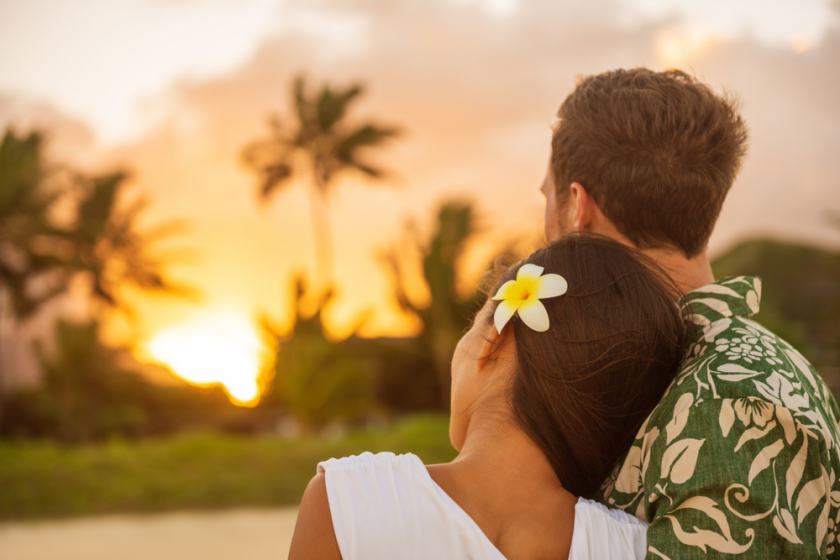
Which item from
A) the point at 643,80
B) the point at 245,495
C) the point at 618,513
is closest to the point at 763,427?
the point at 618,513

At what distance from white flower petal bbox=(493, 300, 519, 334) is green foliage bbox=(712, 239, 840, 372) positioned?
14.1 metres

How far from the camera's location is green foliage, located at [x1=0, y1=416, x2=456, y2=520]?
1096 cm

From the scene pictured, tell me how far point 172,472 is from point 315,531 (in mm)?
11657

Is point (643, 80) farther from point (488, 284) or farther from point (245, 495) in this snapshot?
point (245, 495)

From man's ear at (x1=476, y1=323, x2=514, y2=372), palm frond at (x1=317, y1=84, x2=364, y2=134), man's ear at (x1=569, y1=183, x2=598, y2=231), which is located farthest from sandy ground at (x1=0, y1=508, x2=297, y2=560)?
palm frond at (x1=317, y1=84, x2=364, y2=134)

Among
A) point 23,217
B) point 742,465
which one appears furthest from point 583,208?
point 23,217

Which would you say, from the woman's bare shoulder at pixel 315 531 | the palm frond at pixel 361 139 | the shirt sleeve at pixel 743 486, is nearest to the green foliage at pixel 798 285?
the palm frond at pixel 361 139

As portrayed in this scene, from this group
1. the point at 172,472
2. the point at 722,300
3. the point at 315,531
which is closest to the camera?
the point at 315,531

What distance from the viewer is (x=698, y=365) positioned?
166 cm

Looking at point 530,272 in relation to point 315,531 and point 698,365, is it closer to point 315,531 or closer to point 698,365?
point 698,365

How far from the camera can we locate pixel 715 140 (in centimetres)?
209

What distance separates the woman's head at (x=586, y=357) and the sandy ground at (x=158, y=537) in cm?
715

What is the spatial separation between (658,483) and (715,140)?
1073 millimetres

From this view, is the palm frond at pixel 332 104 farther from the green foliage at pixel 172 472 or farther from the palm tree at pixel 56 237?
the green foliage at pixel 172 472
